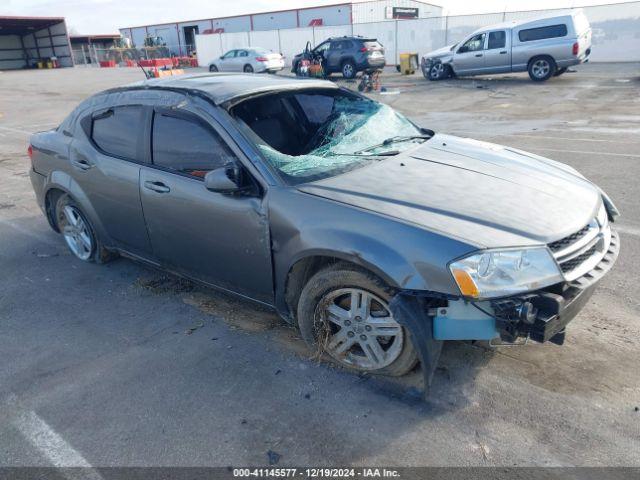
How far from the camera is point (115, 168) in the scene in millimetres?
3951

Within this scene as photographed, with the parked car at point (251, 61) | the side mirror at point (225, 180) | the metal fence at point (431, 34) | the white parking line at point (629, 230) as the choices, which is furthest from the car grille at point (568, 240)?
the parked car at point (251, 61)

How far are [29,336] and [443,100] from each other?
48.7ft

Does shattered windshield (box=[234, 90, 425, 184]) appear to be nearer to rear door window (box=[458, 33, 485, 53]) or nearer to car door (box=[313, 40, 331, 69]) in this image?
rear door window (box=[458, 33, 485, 53])

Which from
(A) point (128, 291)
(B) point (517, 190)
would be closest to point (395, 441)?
(B) point (517, 190)

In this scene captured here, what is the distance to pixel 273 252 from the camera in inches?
122

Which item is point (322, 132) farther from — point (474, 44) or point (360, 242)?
point (474, 44)

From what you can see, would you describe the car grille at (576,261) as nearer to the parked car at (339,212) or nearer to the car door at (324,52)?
the parked car at (339,212)

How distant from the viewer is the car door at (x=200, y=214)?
317 cm

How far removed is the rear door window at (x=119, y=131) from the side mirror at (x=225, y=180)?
1058 mm

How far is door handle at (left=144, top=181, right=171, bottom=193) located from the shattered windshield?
745 mm

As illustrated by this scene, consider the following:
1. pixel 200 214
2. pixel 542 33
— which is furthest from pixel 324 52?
pixel 200 214

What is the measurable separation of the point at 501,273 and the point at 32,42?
197 feet

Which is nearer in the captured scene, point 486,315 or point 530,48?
point 486,315

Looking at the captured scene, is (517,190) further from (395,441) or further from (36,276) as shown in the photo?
(36,276)
